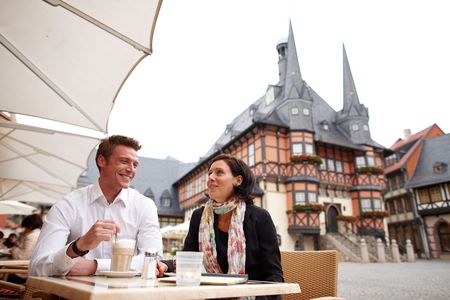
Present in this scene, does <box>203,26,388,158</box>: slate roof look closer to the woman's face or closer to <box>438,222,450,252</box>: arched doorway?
<box>438,222,450,252</box>: arched doorway

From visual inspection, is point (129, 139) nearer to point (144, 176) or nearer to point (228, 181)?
point (228, 181)

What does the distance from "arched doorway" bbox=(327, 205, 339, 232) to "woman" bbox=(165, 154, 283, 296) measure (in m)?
22.0

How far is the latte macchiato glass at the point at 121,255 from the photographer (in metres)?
1.49

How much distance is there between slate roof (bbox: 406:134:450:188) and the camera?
87.5ft

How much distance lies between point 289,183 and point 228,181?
1892 centimetres

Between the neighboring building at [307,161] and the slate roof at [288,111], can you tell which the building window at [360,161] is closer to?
the neighboring building at [307,161]

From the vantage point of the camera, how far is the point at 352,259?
1889 centimetres

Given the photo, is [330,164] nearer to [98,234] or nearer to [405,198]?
[405,198]

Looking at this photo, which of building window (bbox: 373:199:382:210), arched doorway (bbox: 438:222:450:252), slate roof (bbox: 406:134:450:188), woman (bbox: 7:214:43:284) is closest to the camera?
woman (bbox: 7:214:43:284)

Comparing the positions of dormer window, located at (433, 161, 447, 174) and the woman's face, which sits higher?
dormer window, located at (433, 161, 447, 174)

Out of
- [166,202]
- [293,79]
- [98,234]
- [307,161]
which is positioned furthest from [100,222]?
[166,202]

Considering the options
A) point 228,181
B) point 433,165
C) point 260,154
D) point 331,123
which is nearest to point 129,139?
point 228,181

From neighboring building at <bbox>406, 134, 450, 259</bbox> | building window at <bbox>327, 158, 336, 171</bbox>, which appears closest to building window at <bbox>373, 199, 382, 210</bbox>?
building window at <bbox>327, 158, 336, 171</bbox>

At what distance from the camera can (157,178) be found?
37.3 m
